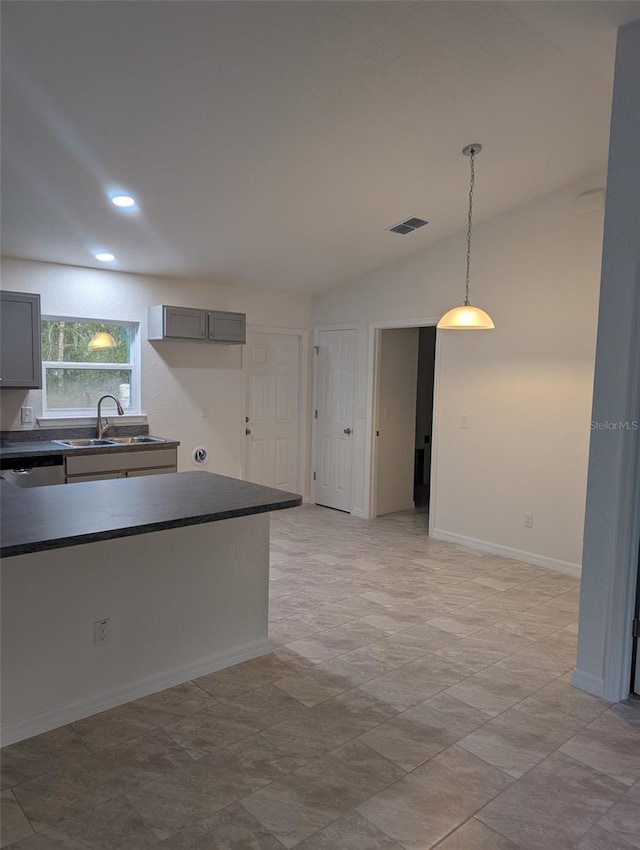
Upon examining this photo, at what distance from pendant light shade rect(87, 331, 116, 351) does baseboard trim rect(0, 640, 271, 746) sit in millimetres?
3329

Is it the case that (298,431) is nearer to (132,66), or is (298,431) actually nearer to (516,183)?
(516,183)

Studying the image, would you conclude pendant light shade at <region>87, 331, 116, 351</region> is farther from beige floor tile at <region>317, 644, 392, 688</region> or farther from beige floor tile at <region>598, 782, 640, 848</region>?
beige floor tile at <region>598, 782, 640, 848</region>

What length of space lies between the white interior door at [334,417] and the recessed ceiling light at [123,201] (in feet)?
9.20

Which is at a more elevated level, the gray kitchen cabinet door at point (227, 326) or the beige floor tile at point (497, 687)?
the gray kitchen cabinet door at point (227, 326)

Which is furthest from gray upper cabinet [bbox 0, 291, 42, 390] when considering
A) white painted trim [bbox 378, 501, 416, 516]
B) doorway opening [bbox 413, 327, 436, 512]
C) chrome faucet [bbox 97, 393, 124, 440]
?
doorway opening [bbox 413, 327, 436, 512]

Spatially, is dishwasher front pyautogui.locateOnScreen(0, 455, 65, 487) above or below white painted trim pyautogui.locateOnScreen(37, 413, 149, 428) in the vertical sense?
below

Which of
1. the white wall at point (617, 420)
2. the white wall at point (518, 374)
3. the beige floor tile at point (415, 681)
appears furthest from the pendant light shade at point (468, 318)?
the beige floor tile at point (415, 681)

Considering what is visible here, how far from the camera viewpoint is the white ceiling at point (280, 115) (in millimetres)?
2523

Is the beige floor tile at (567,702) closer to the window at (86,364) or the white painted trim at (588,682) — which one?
the white painted trim at (588,682)

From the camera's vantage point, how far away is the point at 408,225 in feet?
16.0

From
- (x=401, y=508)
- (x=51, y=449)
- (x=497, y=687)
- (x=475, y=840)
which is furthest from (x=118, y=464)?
(x=475, y=840)

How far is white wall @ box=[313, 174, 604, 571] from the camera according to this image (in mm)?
4410

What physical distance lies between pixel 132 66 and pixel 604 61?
7.54 ft

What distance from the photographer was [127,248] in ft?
15.4
